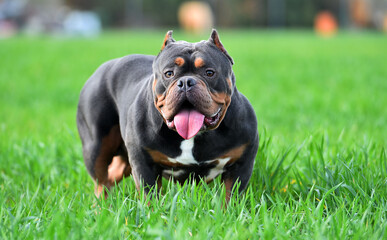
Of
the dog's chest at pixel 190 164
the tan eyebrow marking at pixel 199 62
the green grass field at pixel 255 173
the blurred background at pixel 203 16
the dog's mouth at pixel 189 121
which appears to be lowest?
the blurred background at pixel 203 16

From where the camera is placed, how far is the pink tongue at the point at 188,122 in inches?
104

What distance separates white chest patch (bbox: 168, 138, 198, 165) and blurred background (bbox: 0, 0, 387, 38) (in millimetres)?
31910

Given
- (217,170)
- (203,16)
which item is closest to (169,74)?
(217,170)

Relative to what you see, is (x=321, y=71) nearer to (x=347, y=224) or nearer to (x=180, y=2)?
(x=347, y=224)

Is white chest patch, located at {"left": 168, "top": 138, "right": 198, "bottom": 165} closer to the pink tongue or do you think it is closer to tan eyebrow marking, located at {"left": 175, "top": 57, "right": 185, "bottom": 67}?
the pink tongue

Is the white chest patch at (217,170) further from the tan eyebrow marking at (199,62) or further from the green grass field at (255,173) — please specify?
the tan eyebrow marking at (199,62)

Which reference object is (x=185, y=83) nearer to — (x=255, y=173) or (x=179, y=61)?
(x=179, y=61)

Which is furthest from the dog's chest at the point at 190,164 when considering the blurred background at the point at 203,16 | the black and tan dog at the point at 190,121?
the blurred background at the point at 203,16

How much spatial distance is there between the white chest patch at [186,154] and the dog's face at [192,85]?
0.17 metres

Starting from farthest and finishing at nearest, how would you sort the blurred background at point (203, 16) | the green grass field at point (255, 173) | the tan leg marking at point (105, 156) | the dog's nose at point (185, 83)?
the blurred background at point (203, 16)
the tan leg marking at point (105, 156)
the dog's nose at point (185, 83)
the green grass field at point (255, 173)

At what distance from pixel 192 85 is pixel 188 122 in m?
0.20

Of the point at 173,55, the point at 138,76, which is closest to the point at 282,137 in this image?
the point at 138,76

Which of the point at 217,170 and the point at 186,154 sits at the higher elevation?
the point at 186,154

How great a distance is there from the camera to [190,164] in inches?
113
